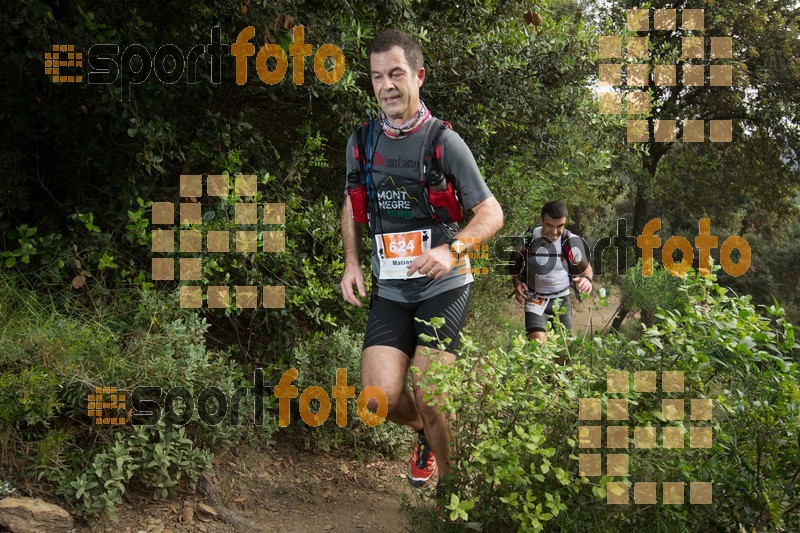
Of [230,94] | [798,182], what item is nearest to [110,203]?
[230,94]

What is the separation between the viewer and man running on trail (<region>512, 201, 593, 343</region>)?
687 centimetres

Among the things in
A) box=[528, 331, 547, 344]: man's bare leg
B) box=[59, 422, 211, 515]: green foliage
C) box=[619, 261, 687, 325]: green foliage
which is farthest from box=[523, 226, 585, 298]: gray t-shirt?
box=[59, 422, 211, 515]: green foliage

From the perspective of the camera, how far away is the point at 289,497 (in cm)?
470

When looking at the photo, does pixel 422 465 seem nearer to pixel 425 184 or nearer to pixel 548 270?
pixel 425 184

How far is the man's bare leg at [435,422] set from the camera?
366cm

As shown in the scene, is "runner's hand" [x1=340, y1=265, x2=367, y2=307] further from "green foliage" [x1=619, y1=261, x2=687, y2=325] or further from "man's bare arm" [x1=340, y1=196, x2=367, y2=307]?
"green foliage" [x1=619, y1=261, x2=687, y2=325]

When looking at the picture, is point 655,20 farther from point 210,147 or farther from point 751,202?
point 210,147

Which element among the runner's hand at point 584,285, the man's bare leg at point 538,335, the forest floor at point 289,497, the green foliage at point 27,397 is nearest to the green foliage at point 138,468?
the forest floor at point 289,497

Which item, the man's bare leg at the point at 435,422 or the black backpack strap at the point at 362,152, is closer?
the man's bare leg at the point at 435,422

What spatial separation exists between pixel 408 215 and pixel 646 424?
160cm

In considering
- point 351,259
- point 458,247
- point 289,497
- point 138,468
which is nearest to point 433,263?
point 458,247

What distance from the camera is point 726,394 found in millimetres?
3164

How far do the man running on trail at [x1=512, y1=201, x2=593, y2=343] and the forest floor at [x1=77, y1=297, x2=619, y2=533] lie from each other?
200 cm

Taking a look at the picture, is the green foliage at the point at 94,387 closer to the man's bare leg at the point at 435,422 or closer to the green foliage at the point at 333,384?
the green foliage at the point at 333,384
